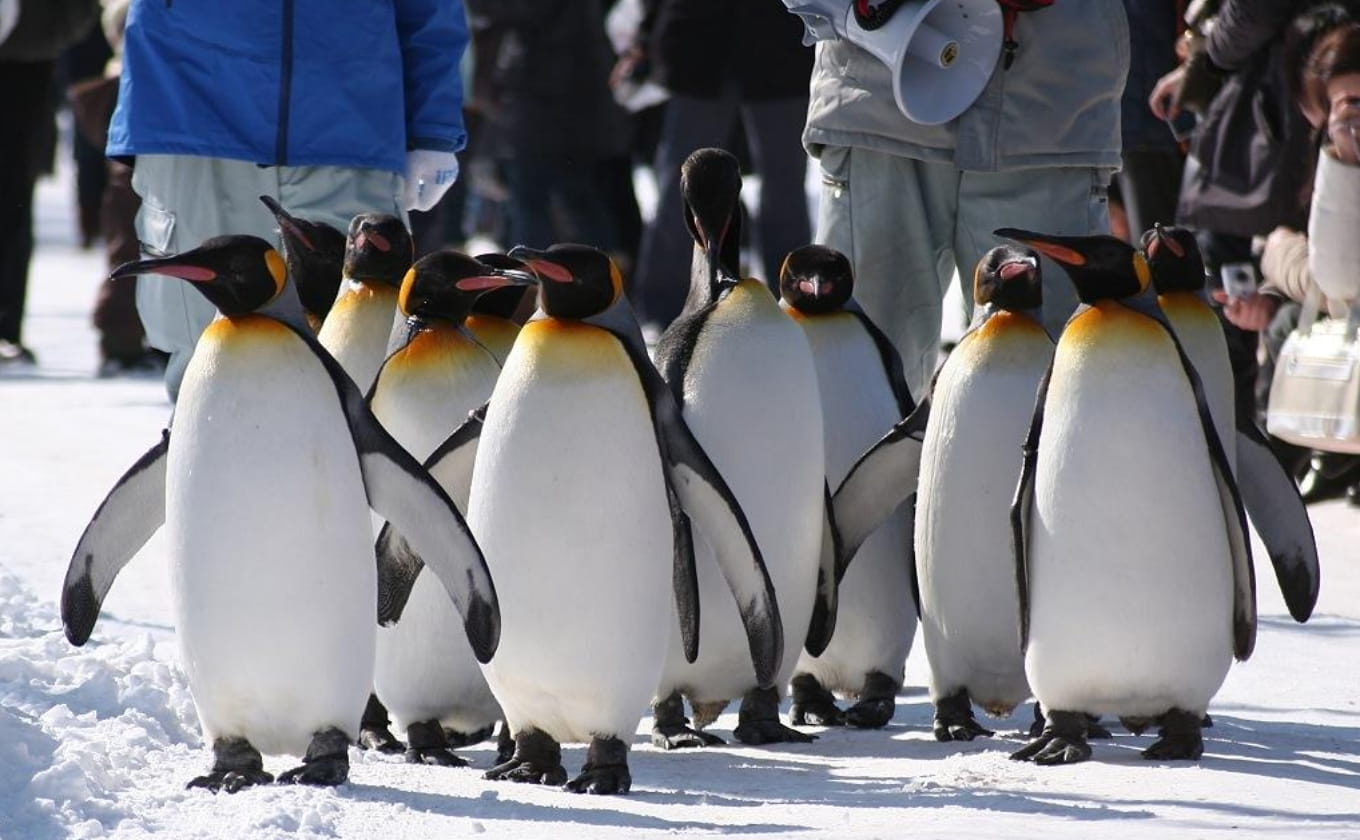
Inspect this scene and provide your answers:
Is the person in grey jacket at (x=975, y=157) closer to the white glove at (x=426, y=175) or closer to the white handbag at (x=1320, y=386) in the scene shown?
the white glove at (x=426, y=175)

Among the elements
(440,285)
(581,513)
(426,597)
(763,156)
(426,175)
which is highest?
(763,156)

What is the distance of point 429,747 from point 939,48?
5.37 ft

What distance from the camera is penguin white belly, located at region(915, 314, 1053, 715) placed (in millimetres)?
4023

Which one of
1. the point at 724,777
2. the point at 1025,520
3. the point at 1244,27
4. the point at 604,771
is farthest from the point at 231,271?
the point at 1244,27

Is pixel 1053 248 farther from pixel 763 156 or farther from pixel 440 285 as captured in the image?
pixel 763 156

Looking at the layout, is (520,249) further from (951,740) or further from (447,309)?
(951,740)

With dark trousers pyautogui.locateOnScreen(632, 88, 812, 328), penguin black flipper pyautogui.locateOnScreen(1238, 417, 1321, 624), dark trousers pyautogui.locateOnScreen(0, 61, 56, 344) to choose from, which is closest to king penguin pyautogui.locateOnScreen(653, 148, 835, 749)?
penguin black flipper pyautogui.locateOnScreen(1238, 417, 1321, 624)

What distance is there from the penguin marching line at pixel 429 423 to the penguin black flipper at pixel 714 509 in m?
0.41

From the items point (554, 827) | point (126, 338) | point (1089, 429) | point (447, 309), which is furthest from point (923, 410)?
point (126, 338)

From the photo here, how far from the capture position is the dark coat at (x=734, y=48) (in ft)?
28.8

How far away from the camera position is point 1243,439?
4.09 metres

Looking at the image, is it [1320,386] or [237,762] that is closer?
[237,762]

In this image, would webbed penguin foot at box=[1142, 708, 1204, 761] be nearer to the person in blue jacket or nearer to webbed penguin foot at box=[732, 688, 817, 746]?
webbed penguin foot at box=[732, 688, 817, 746]

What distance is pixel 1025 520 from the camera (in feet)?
12.4
